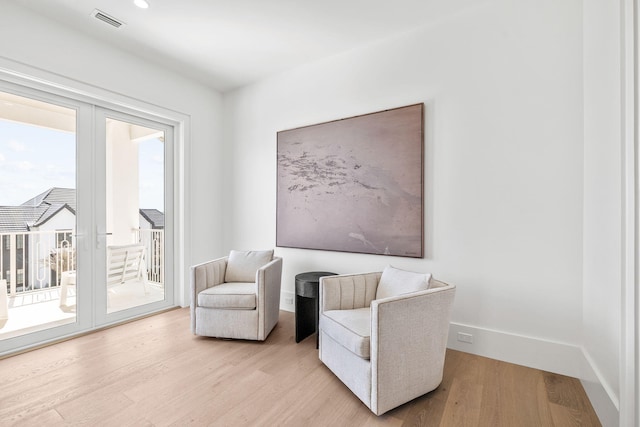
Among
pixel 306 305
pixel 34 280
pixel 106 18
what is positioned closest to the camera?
pixel 106 18

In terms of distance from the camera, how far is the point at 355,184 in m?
2.94

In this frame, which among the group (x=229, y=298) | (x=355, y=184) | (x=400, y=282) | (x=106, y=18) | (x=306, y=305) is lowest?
(x=306, y=305)

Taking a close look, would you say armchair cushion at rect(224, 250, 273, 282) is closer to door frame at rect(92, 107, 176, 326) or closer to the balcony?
door frame at rect(92, 107, 176, 326)

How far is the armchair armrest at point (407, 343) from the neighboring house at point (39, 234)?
115 inches

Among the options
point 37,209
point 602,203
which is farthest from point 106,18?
point 602,203

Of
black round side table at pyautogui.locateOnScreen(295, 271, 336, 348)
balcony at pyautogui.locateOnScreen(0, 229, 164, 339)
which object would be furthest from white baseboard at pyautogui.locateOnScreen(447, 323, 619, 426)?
balcony at pyautogui.locateOnScreen(0, 229, 164, 339)

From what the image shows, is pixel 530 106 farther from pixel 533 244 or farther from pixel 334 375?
pixel 334 375

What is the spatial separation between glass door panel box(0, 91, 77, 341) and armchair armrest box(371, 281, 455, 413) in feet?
9.53

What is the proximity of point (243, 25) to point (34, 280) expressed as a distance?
2926 millimetres

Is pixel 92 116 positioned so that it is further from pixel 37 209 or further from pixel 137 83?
pixel 37 209

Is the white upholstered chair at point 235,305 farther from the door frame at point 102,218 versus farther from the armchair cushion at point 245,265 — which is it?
the door frame at point 102,218

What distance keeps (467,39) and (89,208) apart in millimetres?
3753

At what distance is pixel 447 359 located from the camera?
2332mm

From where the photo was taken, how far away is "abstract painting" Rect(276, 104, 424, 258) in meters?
2.64
